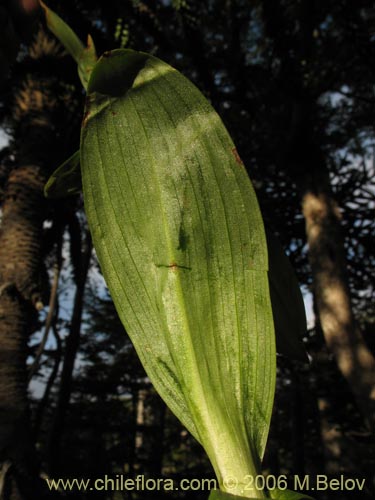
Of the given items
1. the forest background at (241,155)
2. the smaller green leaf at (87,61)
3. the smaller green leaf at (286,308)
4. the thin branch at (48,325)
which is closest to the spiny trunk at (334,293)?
the forest background at (241,155)

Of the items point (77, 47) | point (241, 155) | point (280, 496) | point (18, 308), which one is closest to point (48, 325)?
point (18, 308)

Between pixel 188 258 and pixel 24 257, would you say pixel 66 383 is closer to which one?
pixel 24 257

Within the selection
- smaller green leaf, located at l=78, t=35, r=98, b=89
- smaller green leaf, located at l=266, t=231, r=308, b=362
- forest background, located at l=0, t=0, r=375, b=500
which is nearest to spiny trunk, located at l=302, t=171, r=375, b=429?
forest background, located at l=0, t=0, r=375, b=500

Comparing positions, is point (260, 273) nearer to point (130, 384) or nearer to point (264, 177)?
point (264, 177)

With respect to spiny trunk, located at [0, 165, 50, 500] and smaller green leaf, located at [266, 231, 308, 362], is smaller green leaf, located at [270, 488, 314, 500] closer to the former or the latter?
smaller green leaf, located at [266, 231, 308, 362]

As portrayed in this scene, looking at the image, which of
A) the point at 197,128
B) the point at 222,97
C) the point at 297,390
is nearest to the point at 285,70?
the point at 222,97

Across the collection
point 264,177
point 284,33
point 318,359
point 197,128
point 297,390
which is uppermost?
point 284,33

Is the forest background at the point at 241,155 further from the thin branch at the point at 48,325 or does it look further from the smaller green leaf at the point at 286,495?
the smaller green leaf at the point at 286,495
